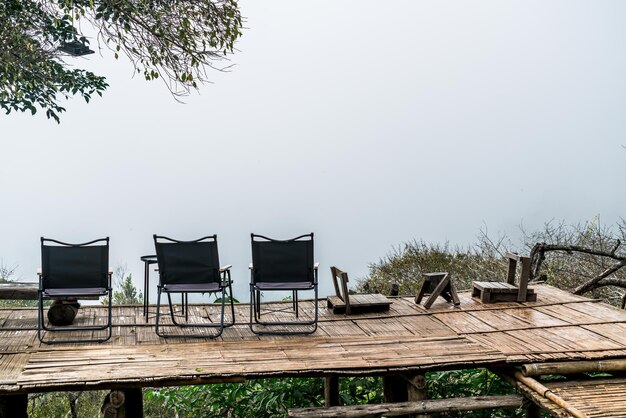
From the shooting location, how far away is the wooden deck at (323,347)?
179 inches

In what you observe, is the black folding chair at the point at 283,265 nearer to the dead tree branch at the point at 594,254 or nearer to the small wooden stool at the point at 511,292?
the small wooden stool at the point at 511,292

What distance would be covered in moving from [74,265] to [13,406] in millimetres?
1108

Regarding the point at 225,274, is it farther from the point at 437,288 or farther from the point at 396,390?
the point at 437,288

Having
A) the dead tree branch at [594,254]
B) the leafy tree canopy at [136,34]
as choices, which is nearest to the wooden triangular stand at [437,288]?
the dead tree branch at [594,254]

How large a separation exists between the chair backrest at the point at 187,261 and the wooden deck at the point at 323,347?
491 mm

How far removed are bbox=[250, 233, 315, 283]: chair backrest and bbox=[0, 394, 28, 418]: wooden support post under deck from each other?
1982 mm

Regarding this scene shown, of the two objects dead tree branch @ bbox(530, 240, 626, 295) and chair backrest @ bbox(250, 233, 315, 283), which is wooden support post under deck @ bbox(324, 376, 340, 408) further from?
dead tree branch @ bbox(530, 240, 626, 295)

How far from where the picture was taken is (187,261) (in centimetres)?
560

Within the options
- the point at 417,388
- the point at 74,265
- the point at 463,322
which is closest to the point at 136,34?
the point at 74,265

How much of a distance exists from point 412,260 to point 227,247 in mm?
7287

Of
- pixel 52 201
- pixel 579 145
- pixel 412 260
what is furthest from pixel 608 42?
pixel 52 201

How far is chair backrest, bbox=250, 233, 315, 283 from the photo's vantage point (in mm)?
5691

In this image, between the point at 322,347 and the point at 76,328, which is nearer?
the point at 322,347

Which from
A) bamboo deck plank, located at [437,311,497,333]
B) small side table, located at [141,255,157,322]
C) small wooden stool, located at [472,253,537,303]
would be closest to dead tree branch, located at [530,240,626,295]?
small wooden stool, located at [472,253,537,303]
